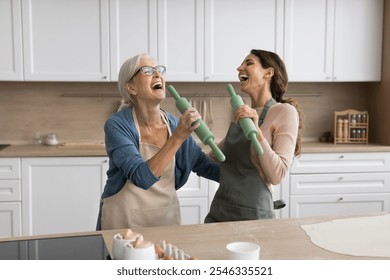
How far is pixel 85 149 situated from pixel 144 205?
1.96m

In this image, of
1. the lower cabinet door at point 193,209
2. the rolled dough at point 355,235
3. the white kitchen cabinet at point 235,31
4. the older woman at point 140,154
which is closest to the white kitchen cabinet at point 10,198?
the lower cabinet door at point 193,209

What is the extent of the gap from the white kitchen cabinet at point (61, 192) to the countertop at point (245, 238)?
2.03m

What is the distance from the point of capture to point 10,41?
3832 millimetres

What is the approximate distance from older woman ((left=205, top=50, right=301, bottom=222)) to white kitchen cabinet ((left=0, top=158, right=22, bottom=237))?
6.58ft

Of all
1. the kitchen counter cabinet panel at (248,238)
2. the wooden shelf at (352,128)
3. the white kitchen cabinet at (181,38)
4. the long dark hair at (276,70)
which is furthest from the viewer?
the wooden shelf at (352,128)

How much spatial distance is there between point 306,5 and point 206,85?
39.3 inches

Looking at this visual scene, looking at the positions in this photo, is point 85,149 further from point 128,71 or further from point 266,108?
point 266,108

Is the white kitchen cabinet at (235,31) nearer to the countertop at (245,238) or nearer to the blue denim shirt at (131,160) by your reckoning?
the blue denim shirt at (131,160)

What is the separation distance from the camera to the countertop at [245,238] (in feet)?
5.06

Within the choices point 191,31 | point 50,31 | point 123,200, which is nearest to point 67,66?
point 50,31

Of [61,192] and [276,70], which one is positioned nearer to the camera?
[276,70]

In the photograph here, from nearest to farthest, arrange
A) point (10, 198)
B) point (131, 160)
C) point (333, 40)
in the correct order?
1. point (131, 160)
2. point (10, 198)
3. point (333, 40)

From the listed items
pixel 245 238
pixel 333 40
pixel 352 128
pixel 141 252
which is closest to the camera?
pixel 141 252

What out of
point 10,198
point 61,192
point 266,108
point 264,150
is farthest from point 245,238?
point 10,198
